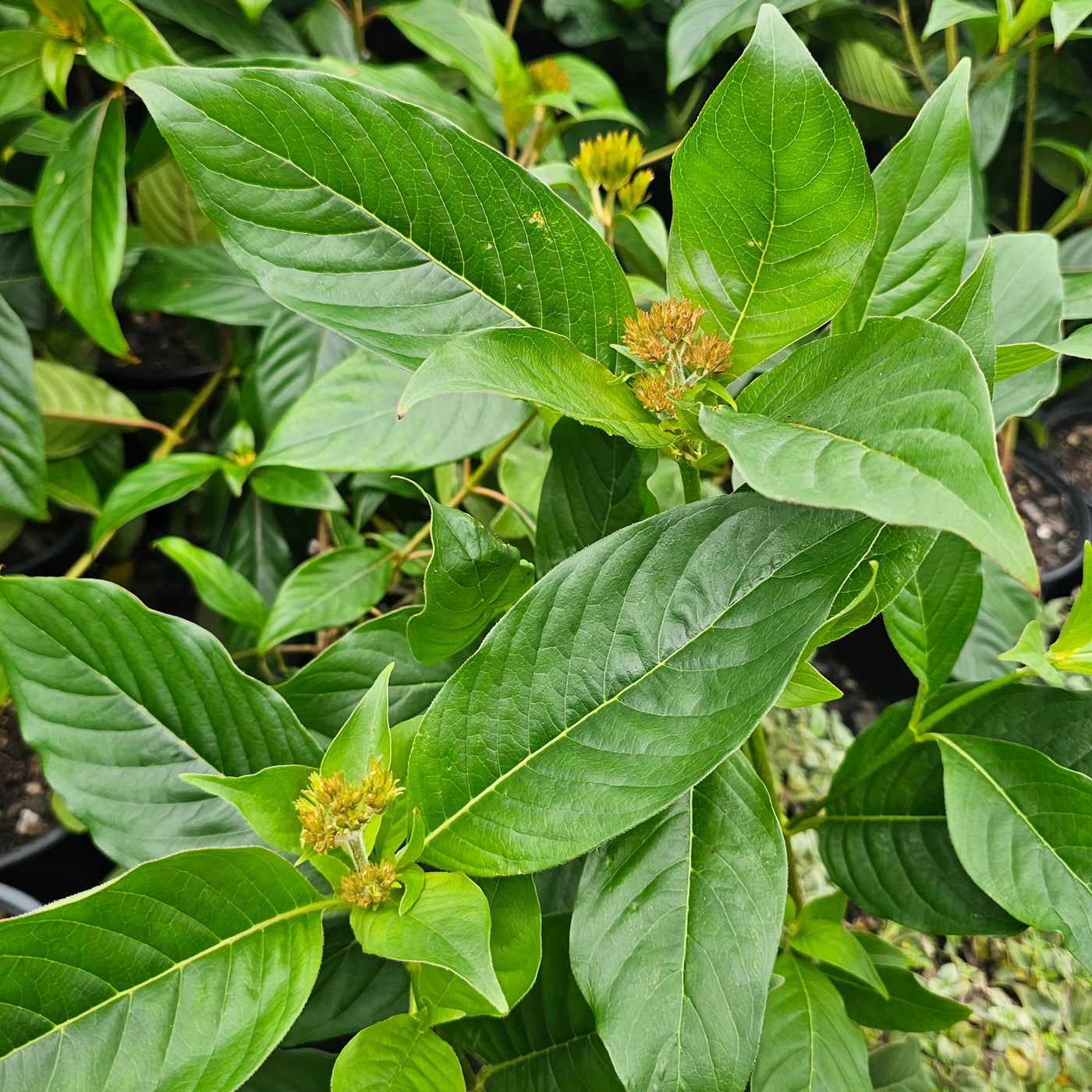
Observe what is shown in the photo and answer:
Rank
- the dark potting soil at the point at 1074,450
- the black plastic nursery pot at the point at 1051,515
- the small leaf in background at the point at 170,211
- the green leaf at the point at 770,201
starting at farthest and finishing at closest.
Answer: the dark potting soil at the point at 1074,450 < the black plastic nursery pot at the point at 1051,515 < the small leaf in background at the point at 170,211 < the green leaf at the point at 770,201

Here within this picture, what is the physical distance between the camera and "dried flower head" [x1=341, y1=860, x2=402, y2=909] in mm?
484

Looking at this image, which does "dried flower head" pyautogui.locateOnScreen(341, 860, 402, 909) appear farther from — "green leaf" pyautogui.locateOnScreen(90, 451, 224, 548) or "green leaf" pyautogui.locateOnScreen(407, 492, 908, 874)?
"green leaf" pyautogui.locateOnScreen(90, 451, 224, 548)

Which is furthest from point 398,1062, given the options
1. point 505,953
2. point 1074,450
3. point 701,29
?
point 1074,450

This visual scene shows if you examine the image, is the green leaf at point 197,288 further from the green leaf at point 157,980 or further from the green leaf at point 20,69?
the green leaf at point 157,980

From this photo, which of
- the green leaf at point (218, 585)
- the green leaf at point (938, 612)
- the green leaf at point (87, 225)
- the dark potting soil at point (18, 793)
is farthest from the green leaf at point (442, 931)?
the dark potting soil at point (18, 793)

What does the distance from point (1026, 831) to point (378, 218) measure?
600 millimetres

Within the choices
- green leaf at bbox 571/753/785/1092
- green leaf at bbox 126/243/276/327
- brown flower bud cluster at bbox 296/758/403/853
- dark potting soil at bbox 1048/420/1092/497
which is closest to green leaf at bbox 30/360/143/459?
green leaf at bbox 126/243/276/327

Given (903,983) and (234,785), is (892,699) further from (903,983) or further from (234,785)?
(234,785)

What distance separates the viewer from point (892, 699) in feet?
4.95

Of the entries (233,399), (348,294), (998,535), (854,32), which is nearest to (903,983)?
(998,535)

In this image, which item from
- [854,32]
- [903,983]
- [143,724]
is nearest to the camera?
[143,724]

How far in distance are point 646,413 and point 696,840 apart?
0.88 ft

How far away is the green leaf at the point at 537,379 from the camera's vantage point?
0.35 metres

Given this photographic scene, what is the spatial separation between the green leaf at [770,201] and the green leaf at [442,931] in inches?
13.9
